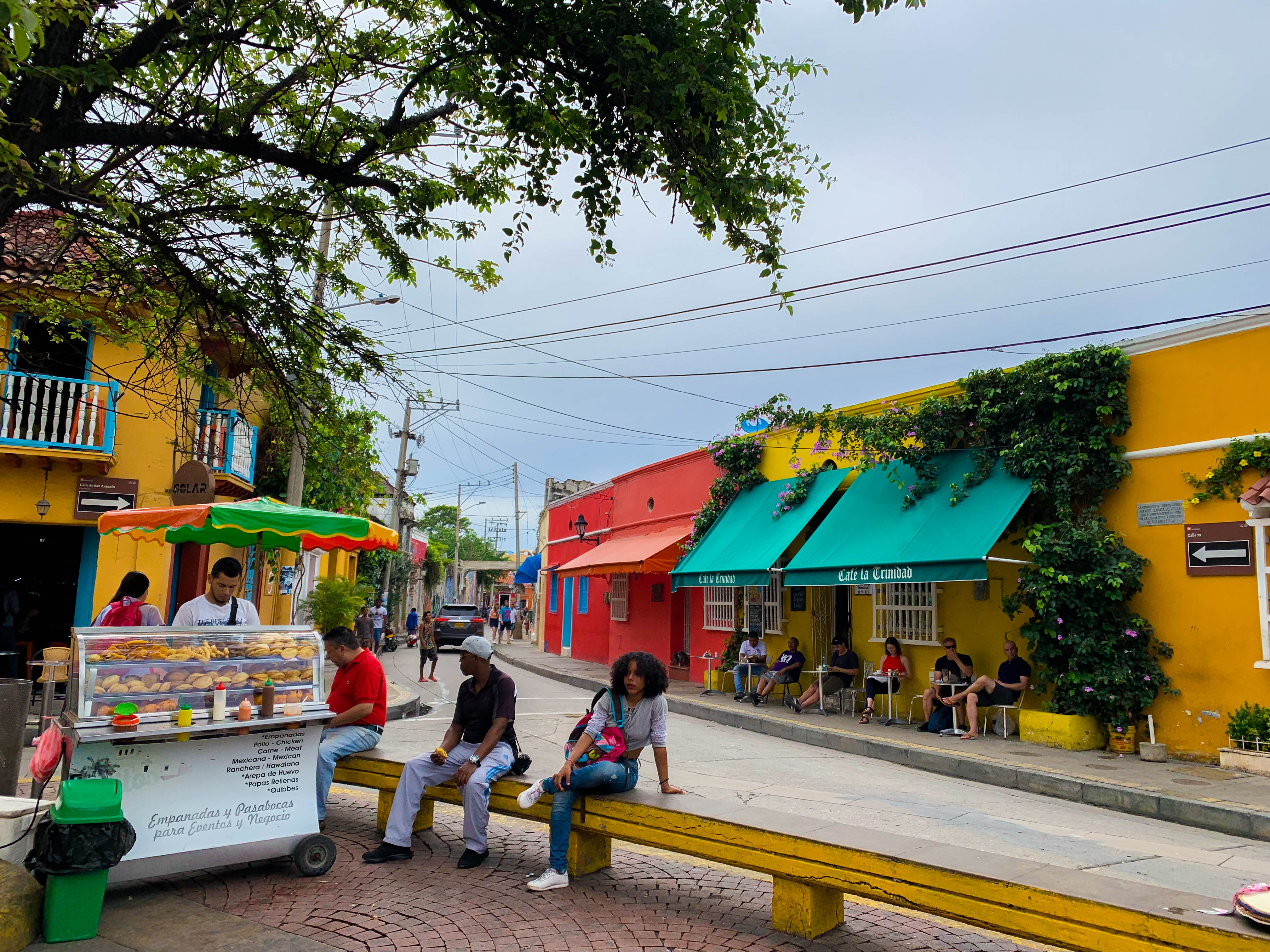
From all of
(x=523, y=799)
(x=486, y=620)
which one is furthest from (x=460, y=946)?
(x=486, y=620)

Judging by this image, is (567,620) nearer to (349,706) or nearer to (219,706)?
(349,706)

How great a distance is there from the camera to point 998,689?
11.6 metres

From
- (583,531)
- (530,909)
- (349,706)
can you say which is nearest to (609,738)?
(530,909)

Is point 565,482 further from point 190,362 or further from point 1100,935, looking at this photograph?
point 1100,935

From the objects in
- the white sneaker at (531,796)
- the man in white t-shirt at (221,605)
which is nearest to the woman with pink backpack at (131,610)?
the man in white t-shirt at (221,605)

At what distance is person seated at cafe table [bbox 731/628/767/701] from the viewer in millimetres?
16266

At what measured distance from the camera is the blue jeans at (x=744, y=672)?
16234 mm

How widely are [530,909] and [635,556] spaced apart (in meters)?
15.1

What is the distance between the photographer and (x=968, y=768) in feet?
33.0

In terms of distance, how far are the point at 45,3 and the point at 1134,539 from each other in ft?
37.2

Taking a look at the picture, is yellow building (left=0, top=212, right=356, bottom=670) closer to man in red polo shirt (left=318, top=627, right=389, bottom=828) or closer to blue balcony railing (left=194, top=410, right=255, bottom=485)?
blue balcony railing (left=194, top=410, right=255, bottom=485)

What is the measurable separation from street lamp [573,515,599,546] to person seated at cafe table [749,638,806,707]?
37.8 feet

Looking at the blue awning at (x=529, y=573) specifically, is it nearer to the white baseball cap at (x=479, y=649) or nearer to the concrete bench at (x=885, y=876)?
the white baseball cap at (x=479, y=649)

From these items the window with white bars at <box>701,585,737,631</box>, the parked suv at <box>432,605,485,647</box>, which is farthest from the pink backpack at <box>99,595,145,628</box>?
the parked suv at <box>432,605,485,647</box>
